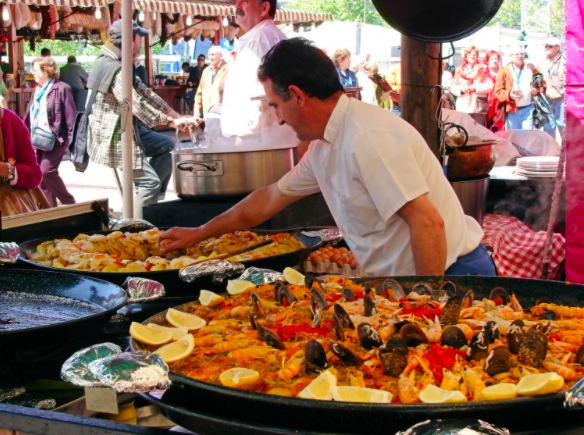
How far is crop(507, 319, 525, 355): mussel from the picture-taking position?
1.51 metres

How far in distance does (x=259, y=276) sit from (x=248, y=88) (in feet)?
9.64

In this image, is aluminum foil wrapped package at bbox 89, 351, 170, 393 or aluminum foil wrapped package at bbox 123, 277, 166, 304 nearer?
aluminum foil wrapped package at bbox 89, 351, 170, 393

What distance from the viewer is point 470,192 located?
4.98 meters

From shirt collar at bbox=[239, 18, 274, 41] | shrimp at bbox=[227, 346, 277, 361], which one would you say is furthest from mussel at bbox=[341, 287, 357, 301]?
shirt collar at bbox=[239, 18, 274, 41]

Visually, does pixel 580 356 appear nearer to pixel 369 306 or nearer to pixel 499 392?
pixel 499 392

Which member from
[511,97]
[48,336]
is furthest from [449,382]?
[511,97]

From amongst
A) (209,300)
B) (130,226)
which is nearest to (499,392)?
(209,300)

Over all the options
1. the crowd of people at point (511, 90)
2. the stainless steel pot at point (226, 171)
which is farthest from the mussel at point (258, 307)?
the crowd of people at point (511, 90)

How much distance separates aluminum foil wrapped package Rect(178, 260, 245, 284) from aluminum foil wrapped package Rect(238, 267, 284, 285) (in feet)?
0.27

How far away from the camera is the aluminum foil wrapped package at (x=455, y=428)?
1.14 meters

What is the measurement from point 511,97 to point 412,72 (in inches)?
330

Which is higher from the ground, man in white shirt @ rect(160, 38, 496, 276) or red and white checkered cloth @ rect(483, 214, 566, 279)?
man in white shirt @ rect(160, 38, 496, 276)

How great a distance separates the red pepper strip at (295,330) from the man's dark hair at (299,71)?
117cm

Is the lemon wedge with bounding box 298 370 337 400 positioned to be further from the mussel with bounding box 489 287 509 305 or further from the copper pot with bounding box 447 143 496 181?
the copper pot with bounding box 447 143 496 181
